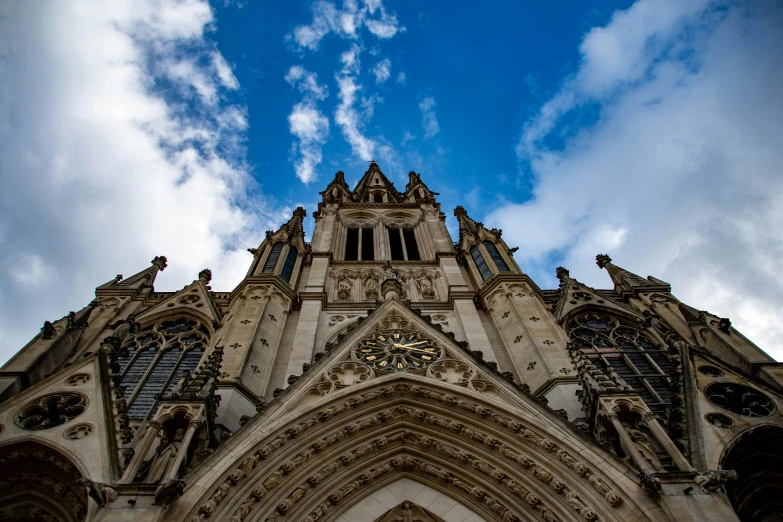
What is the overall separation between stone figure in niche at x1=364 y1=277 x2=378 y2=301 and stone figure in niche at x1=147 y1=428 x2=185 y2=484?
9.93m

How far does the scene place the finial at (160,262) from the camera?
75.6 feet

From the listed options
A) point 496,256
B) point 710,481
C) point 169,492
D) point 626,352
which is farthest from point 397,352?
point 496,256

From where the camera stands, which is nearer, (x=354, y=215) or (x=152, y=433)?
(x=152, y=433)

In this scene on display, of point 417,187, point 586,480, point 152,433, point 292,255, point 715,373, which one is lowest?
point 586,480

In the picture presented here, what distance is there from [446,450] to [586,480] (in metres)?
2.82

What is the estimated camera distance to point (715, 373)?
1218 centimetres

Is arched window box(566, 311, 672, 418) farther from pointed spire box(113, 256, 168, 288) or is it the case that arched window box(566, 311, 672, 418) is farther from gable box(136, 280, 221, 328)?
pointed spire box(113, 256, 168, 288)

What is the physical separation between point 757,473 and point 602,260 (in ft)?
46.3

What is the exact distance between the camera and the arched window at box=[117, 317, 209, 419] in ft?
46.1

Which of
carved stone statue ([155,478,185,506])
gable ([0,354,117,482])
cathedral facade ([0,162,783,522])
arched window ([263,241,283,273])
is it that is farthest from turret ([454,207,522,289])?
Answer: carved stone statue ([155,478,185,506])

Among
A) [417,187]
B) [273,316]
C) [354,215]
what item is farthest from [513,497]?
[417,187]

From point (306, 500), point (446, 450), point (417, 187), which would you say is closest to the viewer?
point (306, 500)

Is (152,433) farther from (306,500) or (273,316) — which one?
(273,316)

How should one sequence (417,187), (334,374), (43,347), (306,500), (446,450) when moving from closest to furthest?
(306,500) < (446,450) < (334,374) < (43,347) < (417,187)
